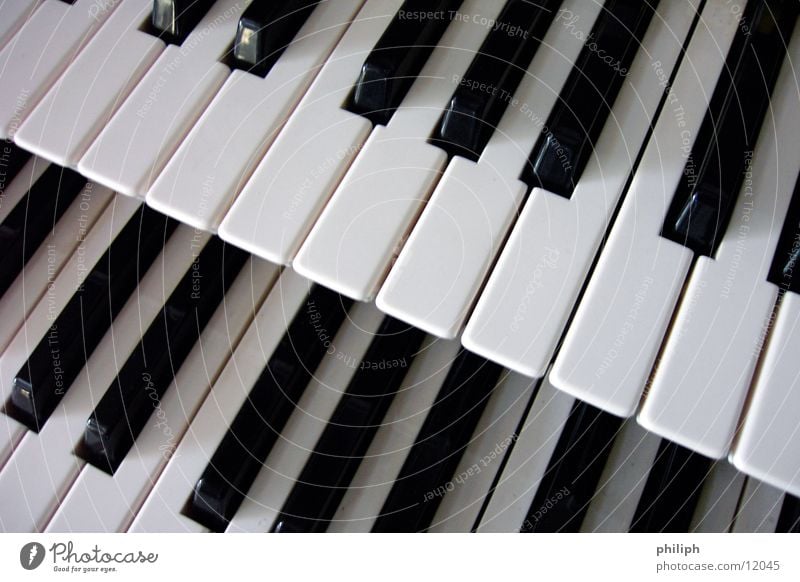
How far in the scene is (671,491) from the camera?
0.65 metres

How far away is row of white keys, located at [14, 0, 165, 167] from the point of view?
0.59m

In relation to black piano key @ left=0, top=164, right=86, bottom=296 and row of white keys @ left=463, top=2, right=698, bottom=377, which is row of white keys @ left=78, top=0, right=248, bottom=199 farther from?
row of white keys @ left=463, top=2, right=698, bottom=377

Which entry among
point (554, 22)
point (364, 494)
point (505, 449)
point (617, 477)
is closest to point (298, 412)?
point (364, 494)

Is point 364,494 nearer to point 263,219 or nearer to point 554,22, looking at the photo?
point 263,219

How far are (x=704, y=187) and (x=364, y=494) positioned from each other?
0.39 metres

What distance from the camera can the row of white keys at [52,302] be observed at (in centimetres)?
65

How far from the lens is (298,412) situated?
2.13 ft

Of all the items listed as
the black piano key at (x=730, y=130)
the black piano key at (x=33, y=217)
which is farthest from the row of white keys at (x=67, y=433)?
the black piano key at (x=730, y=130)

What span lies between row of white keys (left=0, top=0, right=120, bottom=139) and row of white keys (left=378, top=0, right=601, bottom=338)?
13.9 inches

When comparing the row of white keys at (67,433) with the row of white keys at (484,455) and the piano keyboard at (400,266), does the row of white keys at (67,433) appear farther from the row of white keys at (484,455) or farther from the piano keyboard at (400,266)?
the row of white keys at (484,455)

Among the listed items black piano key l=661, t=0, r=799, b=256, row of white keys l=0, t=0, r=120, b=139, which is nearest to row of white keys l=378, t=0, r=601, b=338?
black piano key l=661, t=0, r=799, b=256

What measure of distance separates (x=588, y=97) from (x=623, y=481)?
1.14 feet

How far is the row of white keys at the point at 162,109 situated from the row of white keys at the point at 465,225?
0.72 ft
